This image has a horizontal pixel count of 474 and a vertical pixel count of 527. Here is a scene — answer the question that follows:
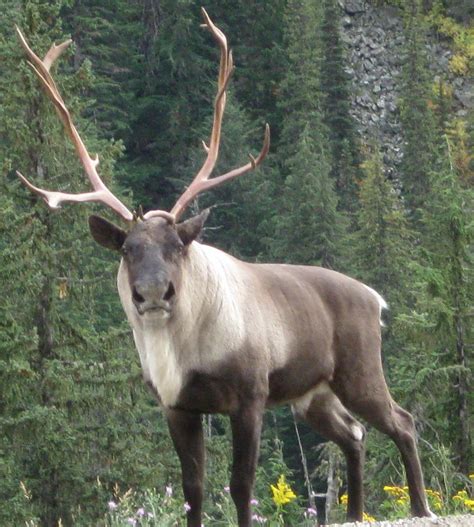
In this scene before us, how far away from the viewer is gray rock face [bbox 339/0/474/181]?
77081 mm

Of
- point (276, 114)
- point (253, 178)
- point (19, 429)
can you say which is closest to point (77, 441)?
point (19, 429)

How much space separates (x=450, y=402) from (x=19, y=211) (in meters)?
6.58

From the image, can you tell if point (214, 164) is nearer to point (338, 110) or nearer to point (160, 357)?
point (160, 357)

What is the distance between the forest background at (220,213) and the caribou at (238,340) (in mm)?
876

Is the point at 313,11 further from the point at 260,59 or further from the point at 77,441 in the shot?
the point at 77,441

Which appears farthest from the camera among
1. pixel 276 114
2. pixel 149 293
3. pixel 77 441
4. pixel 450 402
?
pixel 276 114

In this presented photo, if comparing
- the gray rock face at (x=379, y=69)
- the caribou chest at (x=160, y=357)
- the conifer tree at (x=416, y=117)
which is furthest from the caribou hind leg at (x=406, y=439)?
the gray rock face at (x=379, y=69)

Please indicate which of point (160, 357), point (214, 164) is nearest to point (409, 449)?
point (160, 357)

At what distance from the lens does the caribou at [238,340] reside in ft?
28.0

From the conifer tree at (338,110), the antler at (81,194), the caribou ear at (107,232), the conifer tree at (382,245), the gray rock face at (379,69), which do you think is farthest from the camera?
the gray rock face at (379,69)

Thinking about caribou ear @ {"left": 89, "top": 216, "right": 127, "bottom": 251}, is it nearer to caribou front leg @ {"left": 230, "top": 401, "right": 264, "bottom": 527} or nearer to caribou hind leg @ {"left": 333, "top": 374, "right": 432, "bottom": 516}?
caribou front leg @ {"left": 230, "top": 401, "right": 264, "bottom": 527}

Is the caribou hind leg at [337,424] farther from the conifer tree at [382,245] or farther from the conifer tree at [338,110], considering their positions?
the conifer tree at [338,110]

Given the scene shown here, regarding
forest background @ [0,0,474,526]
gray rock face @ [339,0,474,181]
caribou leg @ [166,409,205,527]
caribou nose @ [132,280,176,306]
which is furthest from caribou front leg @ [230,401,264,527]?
gray rock face @ [339,0,474,181]

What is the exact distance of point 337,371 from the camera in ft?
31.5
